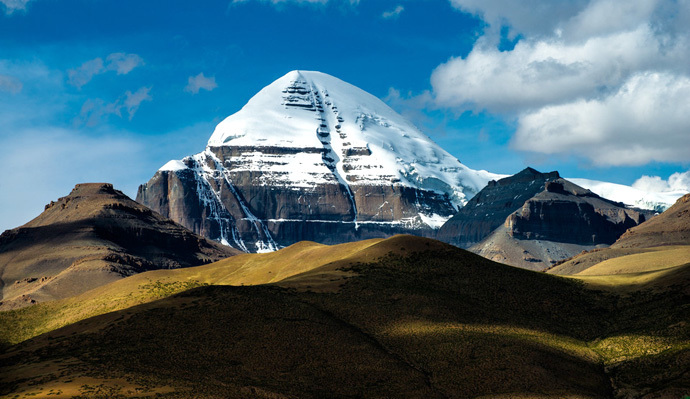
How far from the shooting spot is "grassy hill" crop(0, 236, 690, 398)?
70.2 metres

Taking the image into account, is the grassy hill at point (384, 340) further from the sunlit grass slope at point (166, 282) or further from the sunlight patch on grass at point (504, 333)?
the sunlit grass slope at point (166, 282)

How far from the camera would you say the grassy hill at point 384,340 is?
70.2 meters

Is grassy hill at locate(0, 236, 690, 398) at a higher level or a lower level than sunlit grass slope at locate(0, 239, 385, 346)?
lower

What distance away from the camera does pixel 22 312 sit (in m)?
132

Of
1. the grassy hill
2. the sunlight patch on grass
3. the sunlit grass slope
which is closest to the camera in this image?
the grassy hill

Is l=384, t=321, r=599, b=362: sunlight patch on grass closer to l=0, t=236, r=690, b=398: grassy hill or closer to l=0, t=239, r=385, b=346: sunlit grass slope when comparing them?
l=0, t=236, r=690, b=398: grassy hill

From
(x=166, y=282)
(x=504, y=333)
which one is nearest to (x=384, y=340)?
(x=504, y=333)

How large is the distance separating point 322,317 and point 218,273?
61.6 metres

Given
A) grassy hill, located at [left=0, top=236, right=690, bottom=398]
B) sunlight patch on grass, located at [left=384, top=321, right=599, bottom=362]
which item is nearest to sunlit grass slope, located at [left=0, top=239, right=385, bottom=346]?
grassy hill, located at [left=0, top=236, right=690, bottom=398]

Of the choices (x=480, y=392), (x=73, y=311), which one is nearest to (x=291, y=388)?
(x=480, y=392)

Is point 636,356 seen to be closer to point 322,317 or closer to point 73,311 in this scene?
point 322,317

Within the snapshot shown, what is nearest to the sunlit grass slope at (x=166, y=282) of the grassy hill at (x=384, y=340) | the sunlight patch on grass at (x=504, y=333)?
the grassy hill at (x=384, y=340)

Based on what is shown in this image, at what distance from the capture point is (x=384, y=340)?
85.1 meters

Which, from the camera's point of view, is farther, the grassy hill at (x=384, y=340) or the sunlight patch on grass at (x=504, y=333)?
the sunlight patch on grass at (x=504, y=333)
